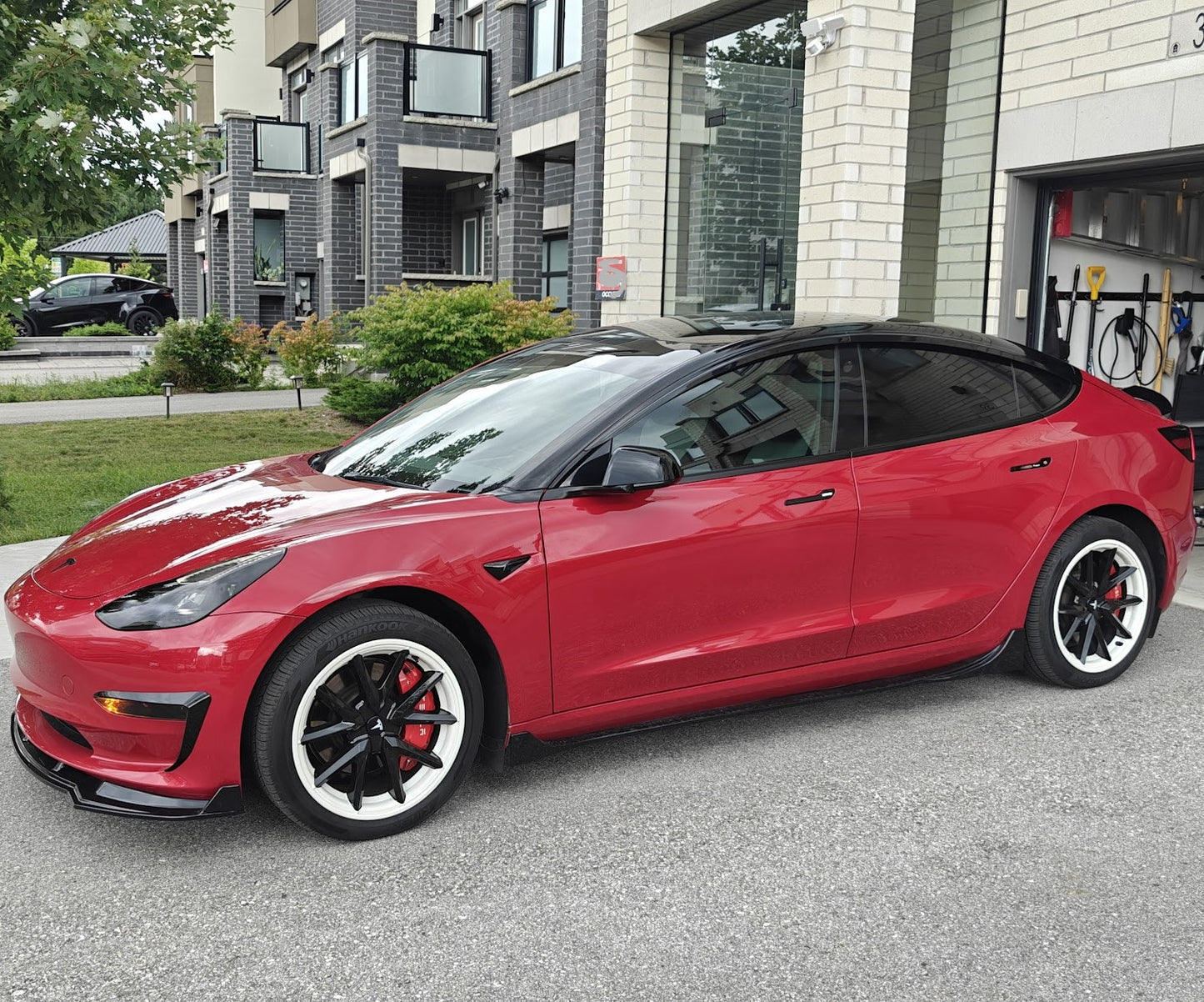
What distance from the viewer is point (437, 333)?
42.2 feet

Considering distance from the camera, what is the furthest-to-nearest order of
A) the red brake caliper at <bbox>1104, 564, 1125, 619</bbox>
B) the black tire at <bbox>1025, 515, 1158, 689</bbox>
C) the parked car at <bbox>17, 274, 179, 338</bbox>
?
the parked car at <bbox>17, 274, 179, 338</bbox> → the red brake caliper at <bbox>1104, 564, 1125, 619</bbox> → the black tire at <bbox>1025, 515, 1158, 689</bbox>

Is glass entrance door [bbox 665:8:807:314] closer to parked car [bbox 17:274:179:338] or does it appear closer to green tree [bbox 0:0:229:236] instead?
green tree [bbox 0:0:229:236]

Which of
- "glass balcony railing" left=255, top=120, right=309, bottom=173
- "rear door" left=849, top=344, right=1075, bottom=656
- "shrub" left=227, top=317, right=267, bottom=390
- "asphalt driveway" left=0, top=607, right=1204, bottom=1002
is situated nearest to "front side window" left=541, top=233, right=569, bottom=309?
"shrub" left=227, top=317, right=267, bottom=390

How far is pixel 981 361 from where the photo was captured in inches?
202

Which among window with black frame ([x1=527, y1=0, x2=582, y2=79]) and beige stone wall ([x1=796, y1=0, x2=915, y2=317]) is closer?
beige stone wall ([x1=796, y1=0, x2=915, y2=317])

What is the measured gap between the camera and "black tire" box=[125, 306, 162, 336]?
104 feet

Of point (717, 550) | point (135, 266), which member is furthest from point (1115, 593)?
point (135, 266)

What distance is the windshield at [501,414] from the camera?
4387mm

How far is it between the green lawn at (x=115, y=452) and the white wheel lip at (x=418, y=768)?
17.6ft

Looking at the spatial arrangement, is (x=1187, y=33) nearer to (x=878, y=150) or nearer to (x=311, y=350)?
(x=878, y=150)

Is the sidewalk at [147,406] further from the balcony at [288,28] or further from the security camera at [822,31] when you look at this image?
the balcony at [288,28]

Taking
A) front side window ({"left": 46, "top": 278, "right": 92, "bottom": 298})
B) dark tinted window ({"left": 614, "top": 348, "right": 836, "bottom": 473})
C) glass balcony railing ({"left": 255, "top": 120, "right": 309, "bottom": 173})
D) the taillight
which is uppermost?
glass balcony railing ({"left": 255, "top": 120, "right": 309, "bottom": 173})

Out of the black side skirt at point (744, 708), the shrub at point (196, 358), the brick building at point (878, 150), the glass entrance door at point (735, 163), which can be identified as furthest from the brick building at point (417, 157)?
the black side skirt at point (744, 708)

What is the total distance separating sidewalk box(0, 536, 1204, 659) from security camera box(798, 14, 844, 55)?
192 inches
